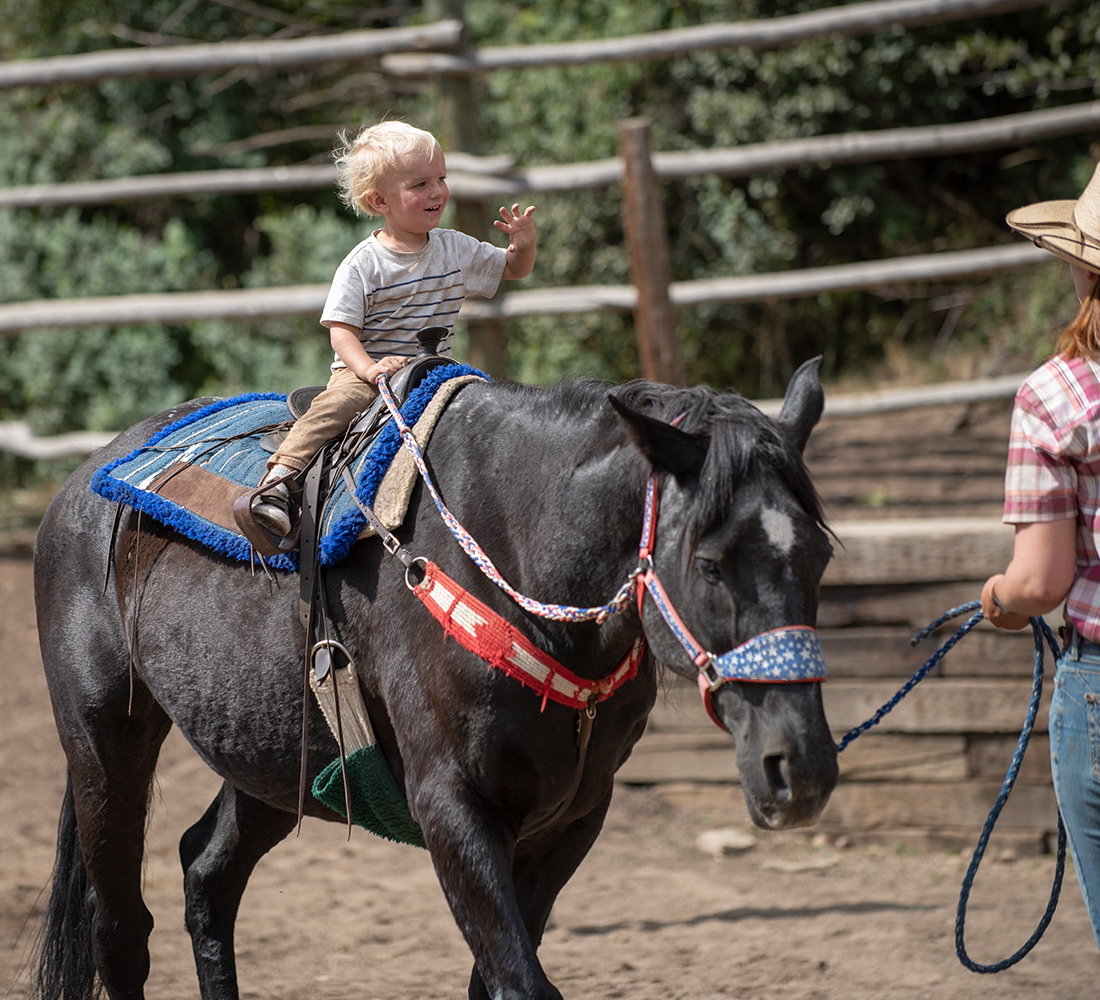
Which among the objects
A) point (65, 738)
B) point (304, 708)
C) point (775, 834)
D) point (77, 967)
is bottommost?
point (775, 834)

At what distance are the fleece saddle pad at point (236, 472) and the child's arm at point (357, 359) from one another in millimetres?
94

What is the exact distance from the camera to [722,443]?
196cm

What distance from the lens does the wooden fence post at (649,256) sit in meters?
5.76

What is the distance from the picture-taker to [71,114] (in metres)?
9.63

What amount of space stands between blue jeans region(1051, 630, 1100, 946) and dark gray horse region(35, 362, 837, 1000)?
55 centimetres

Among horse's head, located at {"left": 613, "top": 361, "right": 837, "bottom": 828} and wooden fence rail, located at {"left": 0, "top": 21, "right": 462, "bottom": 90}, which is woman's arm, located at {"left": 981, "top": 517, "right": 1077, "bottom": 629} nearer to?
horse's head, located at {"left": 613, "top": 361, "right": 837, "bottom": 828}

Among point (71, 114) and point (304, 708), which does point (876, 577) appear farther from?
point (71, 114)

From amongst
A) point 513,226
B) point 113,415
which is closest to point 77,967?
point 513,226

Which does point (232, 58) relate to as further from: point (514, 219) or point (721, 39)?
point (514, 219)

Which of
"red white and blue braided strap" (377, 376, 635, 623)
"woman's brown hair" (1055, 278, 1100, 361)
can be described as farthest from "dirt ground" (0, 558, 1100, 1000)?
"woman's brown hair" (1055, 278, 1100, 361)

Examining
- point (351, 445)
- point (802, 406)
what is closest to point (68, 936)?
point (351, 445)

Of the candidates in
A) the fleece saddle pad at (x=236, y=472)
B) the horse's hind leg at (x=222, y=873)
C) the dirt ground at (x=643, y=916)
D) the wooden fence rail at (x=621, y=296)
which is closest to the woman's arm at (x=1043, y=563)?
the fleece saddle pad at (x=236, y=472)

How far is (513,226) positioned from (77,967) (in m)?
2.38

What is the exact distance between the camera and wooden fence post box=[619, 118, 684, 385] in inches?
227
